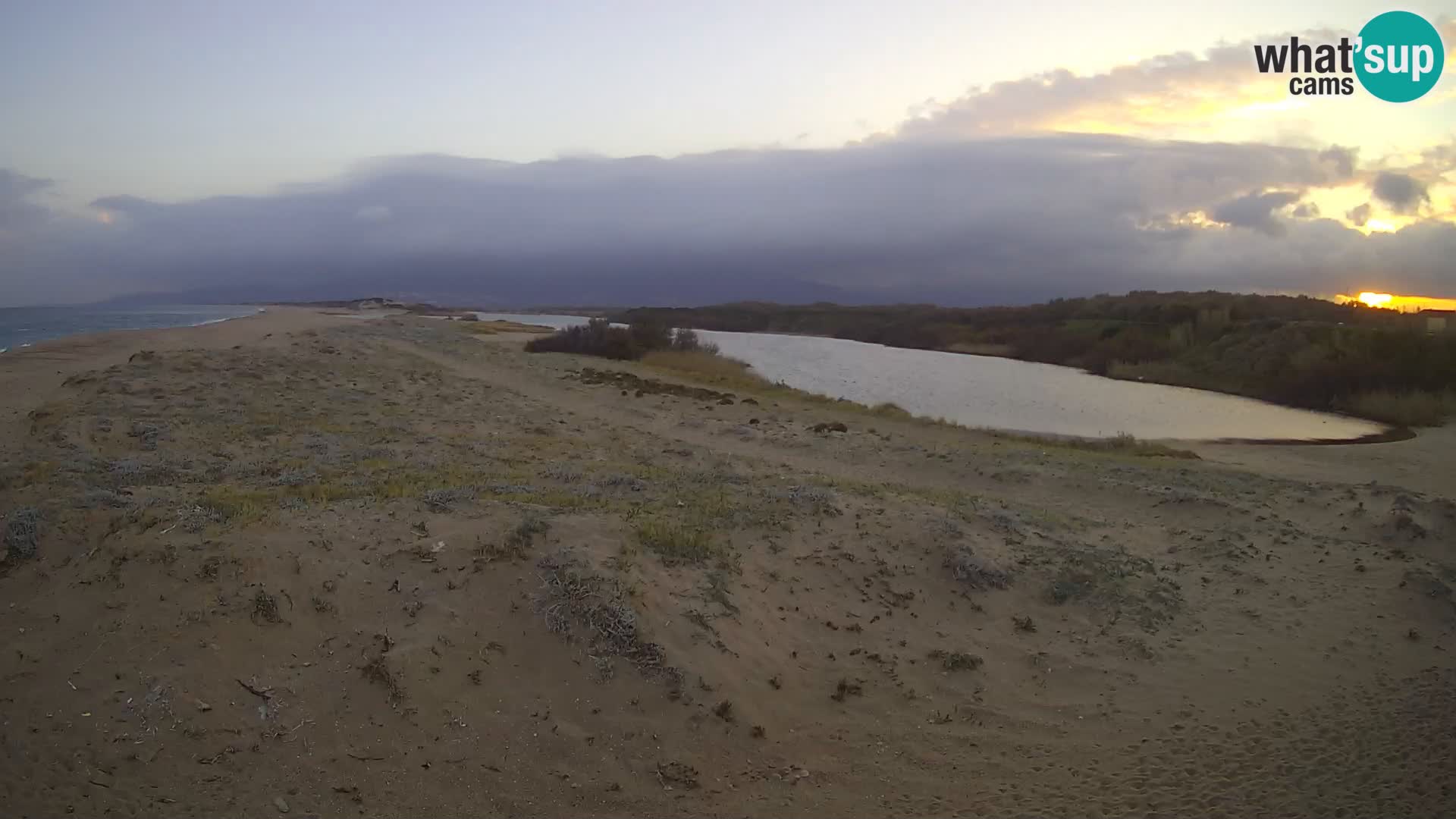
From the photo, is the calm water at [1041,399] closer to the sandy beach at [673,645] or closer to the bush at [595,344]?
the bush at [595,344]

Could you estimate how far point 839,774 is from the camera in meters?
5.04

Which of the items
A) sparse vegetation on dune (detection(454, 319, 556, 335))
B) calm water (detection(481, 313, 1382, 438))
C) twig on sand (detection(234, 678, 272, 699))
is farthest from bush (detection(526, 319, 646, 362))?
twig on sand (detection(234, 678, 272, 699))

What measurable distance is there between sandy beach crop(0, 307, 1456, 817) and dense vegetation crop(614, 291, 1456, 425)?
23765 mm

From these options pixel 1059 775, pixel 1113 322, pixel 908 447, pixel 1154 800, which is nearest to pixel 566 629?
pixel 1059 775

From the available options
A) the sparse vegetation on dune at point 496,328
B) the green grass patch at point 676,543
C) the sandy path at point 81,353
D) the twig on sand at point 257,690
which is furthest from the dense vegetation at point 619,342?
the twig on sand at point 257,690

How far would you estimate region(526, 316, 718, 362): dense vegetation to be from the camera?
37.1 m

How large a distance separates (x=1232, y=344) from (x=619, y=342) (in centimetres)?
3128

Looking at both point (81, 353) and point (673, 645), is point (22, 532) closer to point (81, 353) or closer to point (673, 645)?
point (673, 645)

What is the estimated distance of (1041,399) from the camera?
3334cm

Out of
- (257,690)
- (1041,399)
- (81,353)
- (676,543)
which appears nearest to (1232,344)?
(1041,399)

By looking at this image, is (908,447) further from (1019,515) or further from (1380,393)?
(1380,393)

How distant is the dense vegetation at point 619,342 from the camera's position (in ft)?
122

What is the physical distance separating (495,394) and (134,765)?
17.0 m

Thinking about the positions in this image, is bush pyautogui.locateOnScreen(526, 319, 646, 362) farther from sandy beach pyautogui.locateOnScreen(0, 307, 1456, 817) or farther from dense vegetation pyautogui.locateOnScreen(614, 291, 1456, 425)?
sandy beach pyautogui.locateOnScreen(0, 307, 1456, 817)
